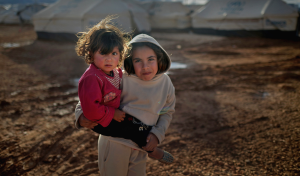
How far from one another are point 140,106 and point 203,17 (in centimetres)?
1532

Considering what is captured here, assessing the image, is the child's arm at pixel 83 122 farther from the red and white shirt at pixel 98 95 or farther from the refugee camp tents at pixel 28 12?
the refugee camp tents at pixel 28 12

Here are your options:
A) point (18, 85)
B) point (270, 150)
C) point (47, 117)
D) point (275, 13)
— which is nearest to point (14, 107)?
point (47, 117)

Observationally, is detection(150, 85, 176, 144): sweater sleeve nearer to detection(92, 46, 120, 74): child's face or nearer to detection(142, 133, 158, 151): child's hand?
detection(142, 133, 158, 151): child's hand

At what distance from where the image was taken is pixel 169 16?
17172 mm

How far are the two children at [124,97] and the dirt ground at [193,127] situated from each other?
0.75 meters

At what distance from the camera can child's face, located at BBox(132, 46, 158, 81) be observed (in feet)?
4.36

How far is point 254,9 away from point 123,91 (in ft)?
46.4

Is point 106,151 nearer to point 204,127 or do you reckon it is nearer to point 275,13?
point 204,127

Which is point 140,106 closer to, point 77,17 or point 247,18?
point 77,17

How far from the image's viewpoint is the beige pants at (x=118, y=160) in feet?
4.16

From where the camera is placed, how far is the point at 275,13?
37.8 ft

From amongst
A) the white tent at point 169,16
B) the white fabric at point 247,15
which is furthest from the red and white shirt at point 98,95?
the white tent at point 169,16

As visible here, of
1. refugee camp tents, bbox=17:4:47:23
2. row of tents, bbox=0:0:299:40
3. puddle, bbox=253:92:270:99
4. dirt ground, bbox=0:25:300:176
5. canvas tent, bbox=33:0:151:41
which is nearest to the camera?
dirt ground, bbox=0:25:300:176

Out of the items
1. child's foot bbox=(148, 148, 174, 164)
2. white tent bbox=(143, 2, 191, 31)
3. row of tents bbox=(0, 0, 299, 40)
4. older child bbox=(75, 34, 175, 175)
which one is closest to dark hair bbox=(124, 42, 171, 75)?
older child bbox=(75, 34, 175, 175)
